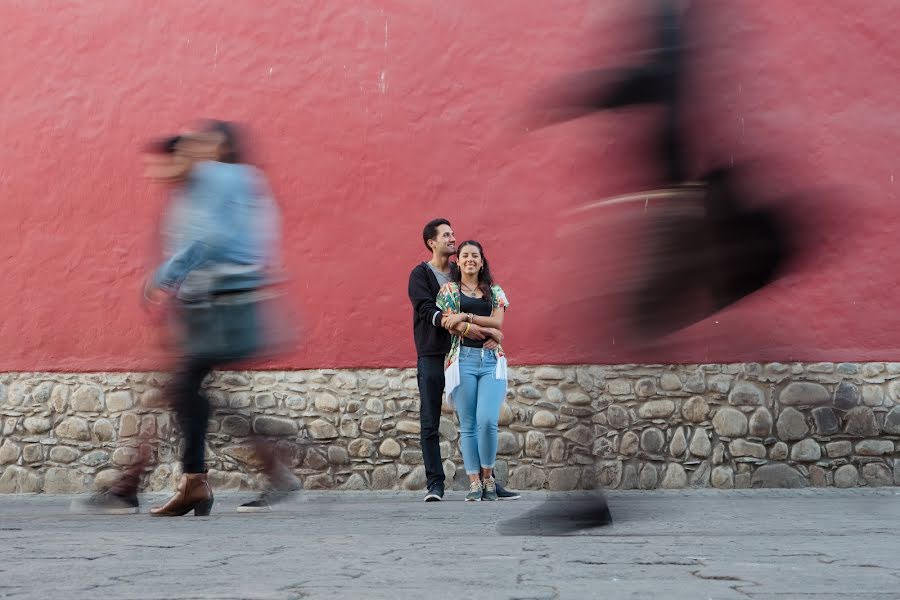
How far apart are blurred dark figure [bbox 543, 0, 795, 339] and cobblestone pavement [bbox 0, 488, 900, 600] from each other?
724mm

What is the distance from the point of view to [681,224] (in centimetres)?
330

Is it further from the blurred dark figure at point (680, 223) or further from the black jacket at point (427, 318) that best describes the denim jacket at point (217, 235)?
the blurred dark figure at point (680, 223)

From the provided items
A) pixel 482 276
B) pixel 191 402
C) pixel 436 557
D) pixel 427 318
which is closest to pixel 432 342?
pixel 427 318

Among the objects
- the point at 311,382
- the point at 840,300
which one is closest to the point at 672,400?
the point at 840,300

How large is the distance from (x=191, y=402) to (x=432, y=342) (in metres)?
2.45

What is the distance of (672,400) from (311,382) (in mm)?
2589

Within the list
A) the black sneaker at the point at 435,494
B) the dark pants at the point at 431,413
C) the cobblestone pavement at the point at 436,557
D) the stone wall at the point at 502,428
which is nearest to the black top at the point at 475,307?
the dark pants at the point at 431,413

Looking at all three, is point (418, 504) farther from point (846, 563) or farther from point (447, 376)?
point (846, 563)

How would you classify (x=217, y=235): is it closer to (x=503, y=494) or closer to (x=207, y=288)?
(x=207, y=288)

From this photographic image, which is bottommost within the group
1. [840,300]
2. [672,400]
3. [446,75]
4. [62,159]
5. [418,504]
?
[418,504]

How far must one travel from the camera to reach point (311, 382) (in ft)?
28.0

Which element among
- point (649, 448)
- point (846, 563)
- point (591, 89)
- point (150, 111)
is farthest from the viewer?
point (150, 111)

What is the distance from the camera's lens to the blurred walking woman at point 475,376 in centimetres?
704

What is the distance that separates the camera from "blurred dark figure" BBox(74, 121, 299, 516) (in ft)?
16.5
